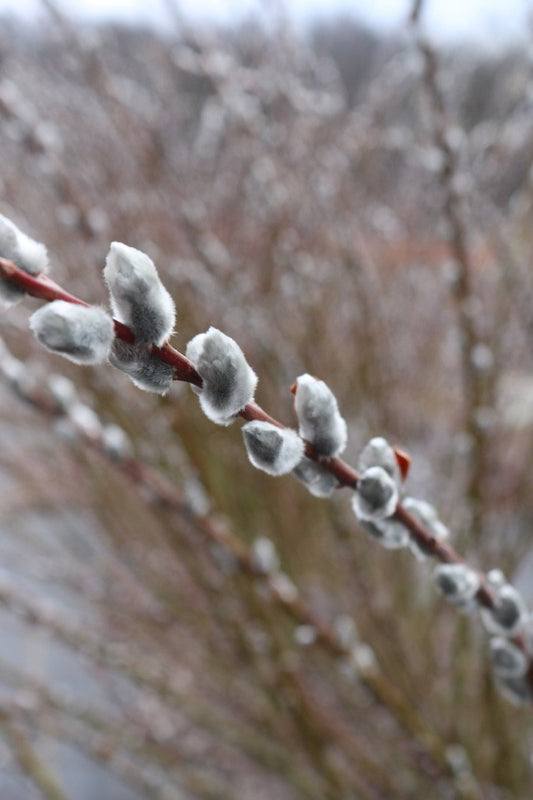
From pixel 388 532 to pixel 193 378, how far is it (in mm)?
122

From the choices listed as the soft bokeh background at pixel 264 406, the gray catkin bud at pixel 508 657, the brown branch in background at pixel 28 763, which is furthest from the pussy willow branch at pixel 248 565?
the brown branch in background at pixel 28 763

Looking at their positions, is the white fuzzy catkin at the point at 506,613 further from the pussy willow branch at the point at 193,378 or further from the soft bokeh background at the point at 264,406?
the soft bokeh background at the point at 264,406

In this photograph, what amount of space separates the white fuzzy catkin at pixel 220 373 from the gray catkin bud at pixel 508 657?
0.24 meters

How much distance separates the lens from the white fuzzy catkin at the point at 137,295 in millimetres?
221

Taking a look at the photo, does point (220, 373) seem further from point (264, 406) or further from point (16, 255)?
point (264, 406)

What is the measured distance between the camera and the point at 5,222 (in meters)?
0.22

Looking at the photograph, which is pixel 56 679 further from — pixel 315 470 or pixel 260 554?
pixel 315 470

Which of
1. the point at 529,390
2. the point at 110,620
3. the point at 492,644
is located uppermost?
the point at 529,390

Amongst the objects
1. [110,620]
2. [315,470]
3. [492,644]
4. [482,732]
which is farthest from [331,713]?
[315,470]

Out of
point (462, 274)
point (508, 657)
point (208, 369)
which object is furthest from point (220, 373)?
point (462, 274)

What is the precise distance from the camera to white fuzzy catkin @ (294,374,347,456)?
0.86ft

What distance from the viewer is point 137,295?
22cm

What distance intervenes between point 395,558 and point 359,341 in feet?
1.15

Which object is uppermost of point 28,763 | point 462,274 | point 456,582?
point 462,274
